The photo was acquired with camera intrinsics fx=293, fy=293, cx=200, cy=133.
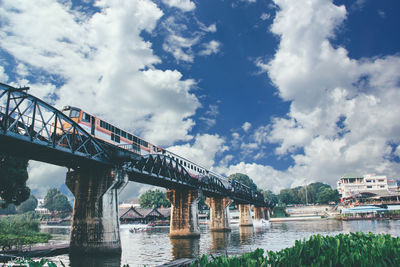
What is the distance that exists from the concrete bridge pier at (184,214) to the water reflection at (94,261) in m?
26.4

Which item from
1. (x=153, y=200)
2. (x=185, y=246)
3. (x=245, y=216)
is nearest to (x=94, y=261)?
(x=185, y=246)

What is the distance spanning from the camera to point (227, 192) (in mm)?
78000

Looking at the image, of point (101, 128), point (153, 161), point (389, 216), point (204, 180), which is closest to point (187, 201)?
point (204, 180)

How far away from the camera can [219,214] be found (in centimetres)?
7844

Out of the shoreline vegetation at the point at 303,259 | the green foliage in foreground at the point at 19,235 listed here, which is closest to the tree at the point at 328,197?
the green foliage in foreground at the point at 19,235

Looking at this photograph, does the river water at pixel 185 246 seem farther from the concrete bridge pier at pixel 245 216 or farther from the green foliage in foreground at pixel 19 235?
the concrete bridge pier at pixel 245 216

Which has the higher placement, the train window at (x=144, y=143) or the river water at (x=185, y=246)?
the train window at (x=144, y=143)

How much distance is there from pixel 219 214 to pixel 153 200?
A: 273 feet

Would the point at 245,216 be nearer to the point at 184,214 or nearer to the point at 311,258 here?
the point at 184,214

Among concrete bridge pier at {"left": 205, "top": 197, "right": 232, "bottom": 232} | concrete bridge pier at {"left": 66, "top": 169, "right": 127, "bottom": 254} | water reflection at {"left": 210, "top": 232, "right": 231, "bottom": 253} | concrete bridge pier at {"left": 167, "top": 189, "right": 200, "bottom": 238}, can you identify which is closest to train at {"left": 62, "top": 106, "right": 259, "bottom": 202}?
concrete bridge pier at {"left": 66, "top": 169, "right": 127, "bottom": 254}

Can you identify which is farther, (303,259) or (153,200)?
(153,200)

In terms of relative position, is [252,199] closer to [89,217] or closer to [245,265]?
[89,217]

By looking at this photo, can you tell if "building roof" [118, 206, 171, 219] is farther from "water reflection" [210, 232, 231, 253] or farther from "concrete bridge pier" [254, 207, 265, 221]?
"water reflection" [210, 232, 231, 253]

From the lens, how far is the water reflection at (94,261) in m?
26.4
